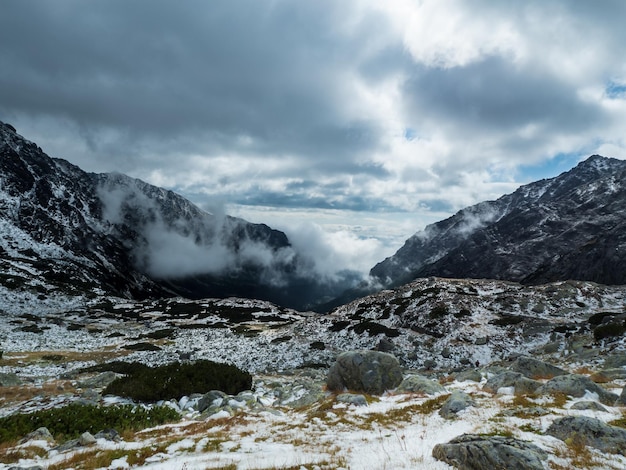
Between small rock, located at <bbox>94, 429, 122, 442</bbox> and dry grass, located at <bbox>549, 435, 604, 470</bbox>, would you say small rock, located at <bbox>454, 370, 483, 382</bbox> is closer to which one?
dry grass, located at <bbox>549, 435, 604, 470</bbox>

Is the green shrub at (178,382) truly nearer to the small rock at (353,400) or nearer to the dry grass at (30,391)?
the dry grass at (30,391)

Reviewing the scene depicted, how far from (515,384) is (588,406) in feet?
15.6

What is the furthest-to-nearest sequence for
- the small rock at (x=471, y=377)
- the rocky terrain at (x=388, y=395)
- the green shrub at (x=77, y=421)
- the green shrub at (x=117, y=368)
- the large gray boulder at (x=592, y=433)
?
the green shrub at (x=117, y=368)
the small rock at (x=471, y=377)
the green shrub at (x=77, y=421)
the rocky terrain at (x=388, y=395)
the large gray boulder at (x=592, y=433)

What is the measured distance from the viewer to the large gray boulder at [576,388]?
1268 centimetres

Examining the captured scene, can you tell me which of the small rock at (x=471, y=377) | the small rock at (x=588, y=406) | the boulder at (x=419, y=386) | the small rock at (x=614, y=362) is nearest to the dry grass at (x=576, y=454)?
the small rock at (x=588, y=406)

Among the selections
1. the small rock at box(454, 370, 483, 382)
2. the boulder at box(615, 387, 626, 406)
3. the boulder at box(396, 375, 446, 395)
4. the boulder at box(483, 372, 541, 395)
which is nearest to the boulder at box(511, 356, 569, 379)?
the small rock at box(454, 370, 483, 382)

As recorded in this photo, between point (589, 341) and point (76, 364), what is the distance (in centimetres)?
5193

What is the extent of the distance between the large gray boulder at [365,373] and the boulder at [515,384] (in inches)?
199

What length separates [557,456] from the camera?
24.9 ft

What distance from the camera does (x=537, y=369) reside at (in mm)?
19188

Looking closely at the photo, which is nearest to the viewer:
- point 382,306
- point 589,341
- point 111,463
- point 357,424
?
point 111,463

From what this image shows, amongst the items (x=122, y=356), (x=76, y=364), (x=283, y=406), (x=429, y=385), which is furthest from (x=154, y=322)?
(x=429, y=385)

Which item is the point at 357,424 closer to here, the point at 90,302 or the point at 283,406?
the point at 283,406

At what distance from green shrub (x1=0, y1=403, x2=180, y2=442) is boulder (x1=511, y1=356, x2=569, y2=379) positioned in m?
19.1
